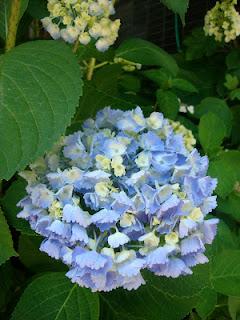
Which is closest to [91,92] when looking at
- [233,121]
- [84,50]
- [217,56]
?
[84,50]

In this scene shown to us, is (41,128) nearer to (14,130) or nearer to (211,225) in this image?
(14,130)

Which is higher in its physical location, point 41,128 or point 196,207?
point 41,128

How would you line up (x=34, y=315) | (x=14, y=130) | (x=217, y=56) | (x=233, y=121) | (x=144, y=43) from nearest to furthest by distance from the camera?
(x=14, y=130)
(x=34, y=315)
(x=144, y=43)
(x=233, y=121)
(x=217, y=56)

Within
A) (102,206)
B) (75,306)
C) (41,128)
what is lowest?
(75,306)

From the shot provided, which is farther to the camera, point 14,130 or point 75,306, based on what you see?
point 75,306

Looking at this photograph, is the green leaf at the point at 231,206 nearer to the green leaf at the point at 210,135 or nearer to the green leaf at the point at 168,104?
the green leaf at the point at 210,135

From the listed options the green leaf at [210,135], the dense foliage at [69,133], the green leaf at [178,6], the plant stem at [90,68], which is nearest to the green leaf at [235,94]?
the dense foliage at [69,133]

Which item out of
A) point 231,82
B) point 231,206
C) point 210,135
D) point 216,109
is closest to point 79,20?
point 210,135

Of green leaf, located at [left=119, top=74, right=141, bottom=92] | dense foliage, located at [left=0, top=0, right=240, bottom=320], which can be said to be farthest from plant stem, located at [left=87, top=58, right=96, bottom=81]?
green leaf, located at [left=119, top=74, right=141, bottom=92]
